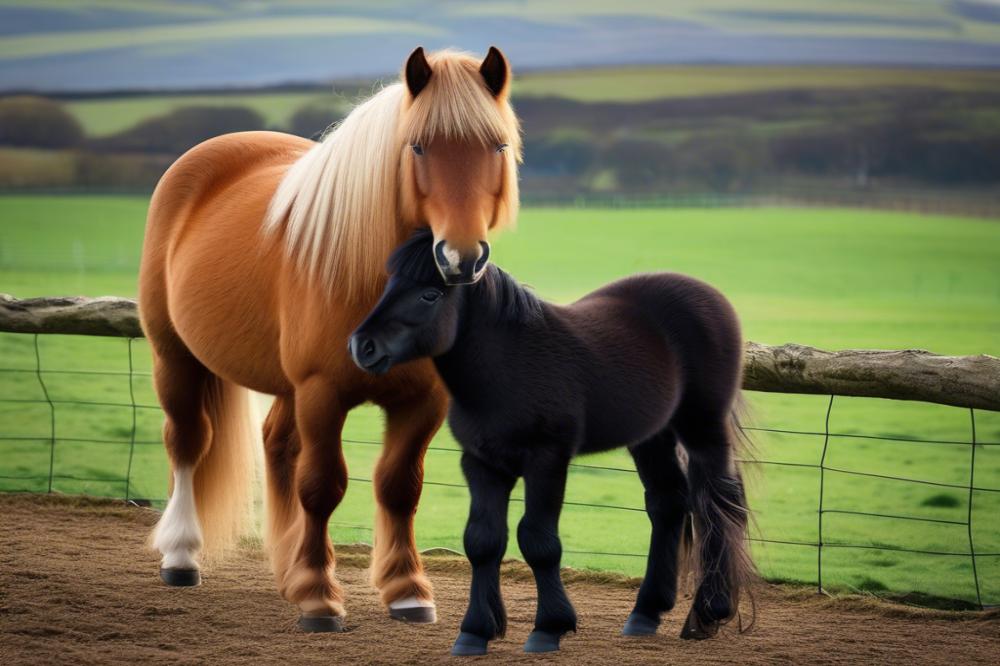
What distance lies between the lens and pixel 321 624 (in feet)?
13.7

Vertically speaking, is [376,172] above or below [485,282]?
above

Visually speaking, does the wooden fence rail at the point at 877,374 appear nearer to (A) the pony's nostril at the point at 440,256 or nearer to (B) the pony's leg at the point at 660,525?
(B) the pony's leg at the point at 660,525

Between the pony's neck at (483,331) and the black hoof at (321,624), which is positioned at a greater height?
the pony's neck at (483,331)

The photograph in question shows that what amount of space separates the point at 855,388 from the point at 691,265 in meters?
38.0

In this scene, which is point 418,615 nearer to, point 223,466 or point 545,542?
point 545,542

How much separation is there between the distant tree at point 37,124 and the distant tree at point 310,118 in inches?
487

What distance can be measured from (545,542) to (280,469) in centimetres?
186

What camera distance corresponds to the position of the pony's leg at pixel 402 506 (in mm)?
4227

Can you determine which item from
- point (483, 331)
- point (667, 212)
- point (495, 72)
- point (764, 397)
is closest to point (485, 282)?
point (483, 331)

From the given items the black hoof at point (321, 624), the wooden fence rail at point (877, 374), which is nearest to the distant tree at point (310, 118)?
the wooden fence rail at point (877, 374)

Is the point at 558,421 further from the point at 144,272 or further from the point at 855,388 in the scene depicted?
the point at 144,272

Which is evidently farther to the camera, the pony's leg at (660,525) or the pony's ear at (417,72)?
the pony's leg at (660,525)

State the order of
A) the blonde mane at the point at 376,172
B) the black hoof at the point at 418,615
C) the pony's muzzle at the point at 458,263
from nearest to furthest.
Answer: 1. the pony's muzzle at the point at 458,263
2. the blonde mane at the point at 376,172
3. the black hoof at the point at 418,615

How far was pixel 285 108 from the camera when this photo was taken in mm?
70125
